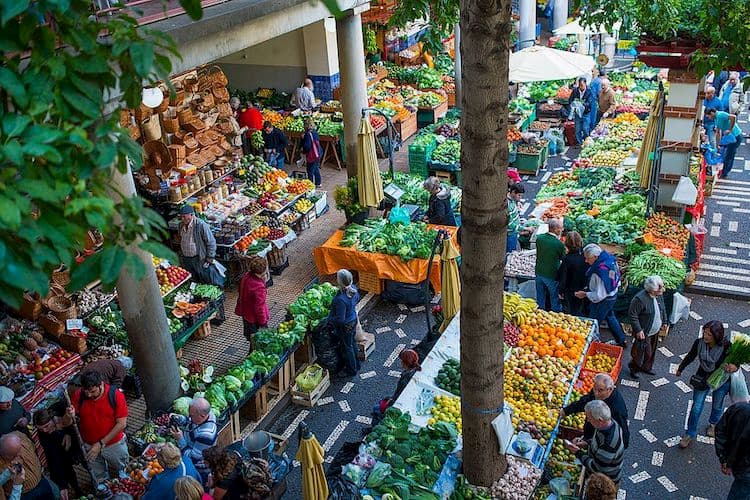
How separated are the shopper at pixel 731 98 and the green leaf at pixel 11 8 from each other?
13.2 metres

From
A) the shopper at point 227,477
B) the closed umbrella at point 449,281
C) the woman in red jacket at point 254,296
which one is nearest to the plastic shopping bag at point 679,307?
the closed umbrella at point 449,281

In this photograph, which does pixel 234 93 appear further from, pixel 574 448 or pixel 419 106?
pixel 574 448

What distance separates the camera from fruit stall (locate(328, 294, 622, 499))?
6.12 m

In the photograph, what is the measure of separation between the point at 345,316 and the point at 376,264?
1.90 m

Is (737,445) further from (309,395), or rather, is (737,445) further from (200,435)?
(200,435)

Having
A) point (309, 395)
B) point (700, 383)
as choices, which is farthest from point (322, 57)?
point (700, 383)

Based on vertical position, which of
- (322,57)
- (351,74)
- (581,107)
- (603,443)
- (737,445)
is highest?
(351,74)

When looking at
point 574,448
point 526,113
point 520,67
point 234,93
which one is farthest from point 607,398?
point 234,93

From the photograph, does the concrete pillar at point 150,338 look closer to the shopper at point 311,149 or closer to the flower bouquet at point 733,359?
the flower bouquet at point 733,359

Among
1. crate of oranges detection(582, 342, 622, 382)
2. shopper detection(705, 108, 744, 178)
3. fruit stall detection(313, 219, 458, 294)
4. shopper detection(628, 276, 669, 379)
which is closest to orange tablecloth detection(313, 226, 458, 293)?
fruit stall detection(313, 219, 458, 294)

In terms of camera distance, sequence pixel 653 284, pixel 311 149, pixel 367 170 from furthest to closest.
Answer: pixel 311 149
pixel 367 170
pixel 653 284

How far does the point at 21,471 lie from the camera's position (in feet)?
19.2

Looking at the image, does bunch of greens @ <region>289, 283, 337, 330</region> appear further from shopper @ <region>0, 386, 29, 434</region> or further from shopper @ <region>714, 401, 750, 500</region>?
shopper @ <region>714, 401, 750, 500</region>

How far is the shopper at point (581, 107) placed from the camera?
1581 cm
